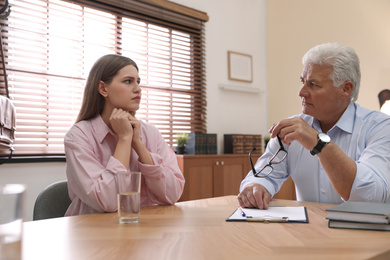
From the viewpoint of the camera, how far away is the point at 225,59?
14.5 feet

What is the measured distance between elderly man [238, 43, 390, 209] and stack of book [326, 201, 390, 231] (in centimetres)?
31

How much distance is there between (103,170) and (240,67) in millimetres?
3423

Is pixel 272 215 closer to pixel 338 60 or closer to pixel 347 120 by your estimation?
pixel 347 120

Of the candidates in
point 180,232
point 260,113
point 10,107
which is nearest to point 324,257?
point 180,232

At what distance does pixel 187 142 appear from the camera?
3781 millimetres

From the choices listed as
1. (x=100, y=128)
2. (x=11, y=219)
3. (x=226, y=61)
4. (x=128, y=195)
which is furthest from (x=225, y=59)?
(x=11, y=219)

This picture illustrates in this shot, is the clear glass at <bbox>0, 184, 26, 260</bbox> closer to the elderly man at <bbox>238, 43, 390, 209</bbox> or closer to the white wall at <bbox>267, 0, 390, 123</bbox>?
the elderly man at <bbox>238, 43, 390, 209</bbox>

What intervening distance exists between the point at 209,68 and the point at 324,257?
3.68 metres

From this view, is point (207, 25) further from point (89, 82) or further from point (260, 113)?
point (89, 82)

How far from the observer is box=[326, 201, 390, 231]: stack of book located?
37.0 inches

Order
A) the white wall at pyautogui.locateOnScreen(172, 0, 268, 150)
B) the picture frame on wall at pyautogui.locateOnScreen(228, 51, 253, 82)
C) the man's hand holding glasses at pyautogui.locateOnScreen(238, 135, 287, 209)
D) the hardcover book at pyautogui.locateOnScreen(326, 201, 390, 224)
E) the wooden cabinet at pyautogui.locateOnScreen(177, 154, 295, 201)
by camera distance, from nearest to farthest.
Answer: the hardcover book at pyautogui.locateOnScreen(326, 201, 390, 224) < the man's hand holding glasses at pyautogui.locateOnScreen(238, 135, 287, 209) < the wooden cabinet at pyautogui.locateOnScreen(177, 154, 295, 201) < the white wall at pyautogui.locateOnScreen(172, 0, 268, 150) < the picture frame on wall at pyautogui.locateOnScreen(228, 51, 253, 82)

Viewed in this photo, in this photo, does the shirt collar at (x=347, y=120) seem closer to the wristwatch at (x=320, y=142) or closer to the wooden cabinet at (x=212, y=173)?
the wristwatch at (x=320, y=142)

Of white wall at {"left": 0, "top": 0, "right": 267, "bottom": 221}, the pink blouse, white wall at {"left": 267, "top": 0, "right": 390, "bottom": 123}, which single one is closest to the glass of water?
the pink blouse

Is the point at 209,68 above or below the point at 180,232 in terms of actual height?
above
